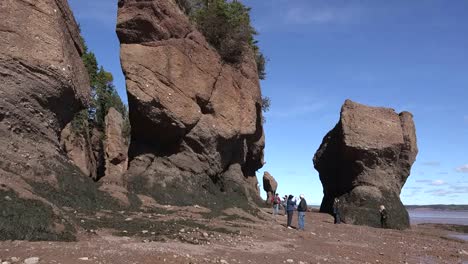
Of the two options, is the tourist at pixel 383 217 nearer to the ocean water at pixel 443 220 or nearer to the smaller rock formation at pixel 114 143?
the ocean water at pixel 443 220

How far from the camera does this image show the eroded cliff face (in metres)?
22.0

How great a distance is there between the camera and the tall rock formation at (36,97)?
47.3 ft

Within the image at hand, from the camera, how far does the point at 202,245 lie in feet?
39.1

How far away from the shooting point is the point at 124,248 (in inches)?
399

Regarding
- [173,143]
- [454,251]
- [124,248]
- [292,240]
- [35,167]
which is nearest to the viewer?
[124,248]

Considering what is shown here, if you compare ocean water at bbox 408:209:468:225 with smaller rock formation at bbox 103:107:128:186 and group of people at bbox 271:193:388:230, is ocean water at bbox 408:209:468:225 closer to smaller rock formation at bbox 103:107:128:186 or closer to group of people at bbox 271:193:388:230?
group of people at bbox 271:193:388:230

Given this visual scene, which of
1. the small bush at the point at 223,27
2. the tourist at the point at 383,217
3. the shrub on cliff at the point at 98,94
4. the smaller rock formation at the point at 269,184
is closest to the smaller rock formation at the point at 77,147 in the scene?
the shrub on cliff at the point at 98,94

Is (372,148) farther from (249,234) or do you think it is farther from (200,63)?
(249,234)

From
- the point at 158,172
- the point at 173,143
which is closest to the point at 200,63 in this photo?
the point at 173,143

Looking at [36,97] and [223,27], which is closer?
[36,97]

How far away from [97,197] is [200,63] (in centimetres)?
1066

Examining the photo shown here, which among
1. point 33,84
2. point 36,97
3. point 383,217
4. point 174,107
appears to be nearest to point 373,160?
point 383,217

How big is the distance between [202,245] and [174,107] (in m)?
11.9

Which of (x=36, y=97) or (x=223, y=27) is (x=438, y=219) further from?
(x=36, y=97)
